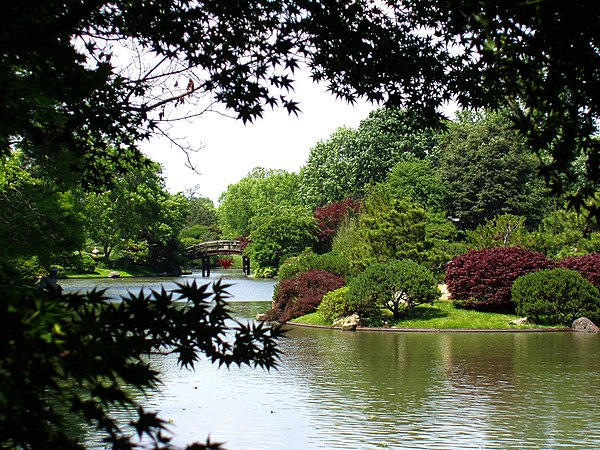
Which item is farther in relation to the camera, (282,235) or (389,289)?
(282,235)

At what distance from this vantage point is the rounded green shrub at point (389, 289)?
20062 millimetres

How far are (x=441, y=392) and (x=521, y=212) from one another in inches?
1342

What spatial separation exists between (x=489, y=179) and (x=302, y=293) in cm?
2425

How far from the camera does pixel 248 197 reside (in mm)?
77312

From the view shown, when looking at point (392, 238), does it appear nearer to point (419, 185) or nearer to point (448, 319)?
point (448, 319)

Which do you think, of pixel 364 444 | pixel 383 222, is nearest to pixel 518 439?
pixel 364 444

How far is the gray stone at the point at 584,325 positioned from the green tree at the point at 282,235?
3083cm

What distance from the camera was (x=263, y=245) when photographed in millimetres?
52406

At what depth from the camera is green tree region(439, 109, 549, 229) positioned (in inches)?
1710

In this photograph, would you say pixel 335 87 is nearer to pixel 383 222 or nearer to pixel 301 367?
pixel 301 367

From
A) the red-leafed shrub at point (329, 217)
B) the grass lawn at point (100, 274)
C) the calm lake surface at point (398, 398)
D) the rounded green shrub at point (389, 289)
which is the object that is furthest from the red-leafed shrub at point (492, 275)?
the grass lawn at point (100, 274)

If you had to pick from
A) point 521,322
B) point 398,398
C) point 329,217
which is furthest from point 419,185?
point 398,398

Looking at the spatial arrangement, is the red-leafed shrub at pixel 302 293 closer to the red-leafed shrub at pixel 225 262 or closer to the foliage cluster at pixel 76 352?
the foliage cluster at pixel 76 352

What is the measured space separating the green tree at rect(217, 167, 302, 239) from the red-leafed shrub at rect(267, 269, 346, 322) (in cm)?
4919
